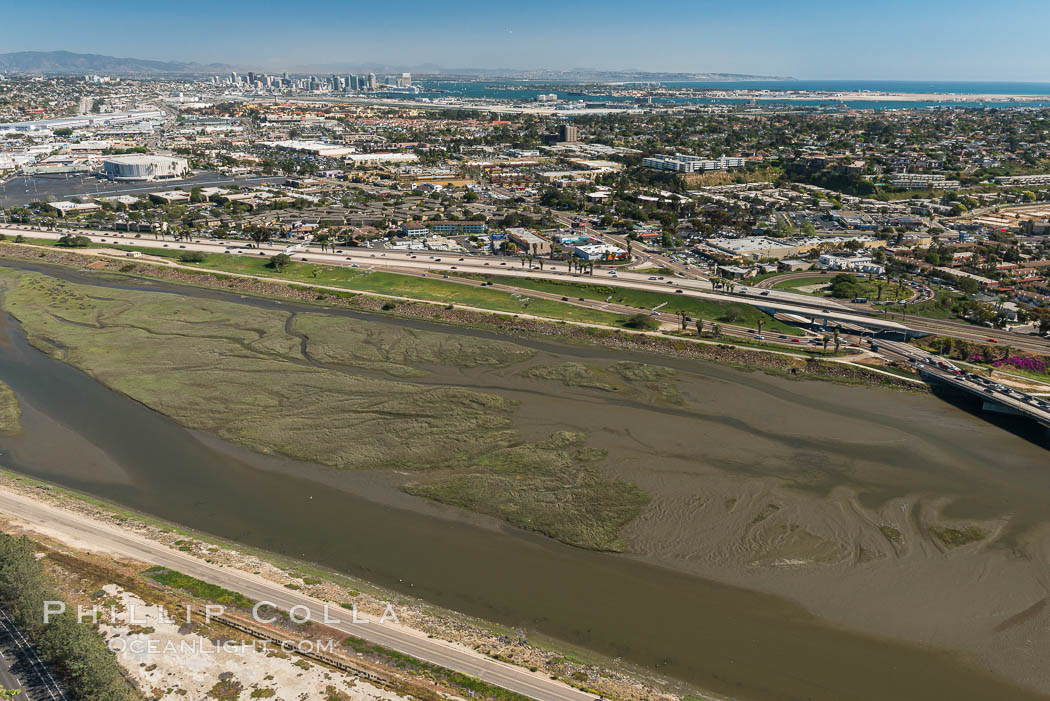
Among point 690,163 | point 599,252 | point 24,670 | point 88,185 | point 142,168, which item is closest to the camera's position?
point 24,670

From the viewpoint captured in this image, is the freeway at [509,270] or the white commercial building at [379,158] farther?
the white commercial building at [379,158]

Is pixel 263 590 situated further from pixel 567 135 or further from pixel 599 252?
pixel 567 135

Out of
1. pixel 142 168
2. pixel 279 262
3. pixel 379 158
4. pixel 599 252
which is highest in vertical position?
pixel 379 158

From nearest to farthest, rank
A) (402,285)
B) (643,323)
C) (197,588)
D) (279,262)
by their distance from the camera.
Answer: (197,588) → (643,323) → (402,285) → (279,262)

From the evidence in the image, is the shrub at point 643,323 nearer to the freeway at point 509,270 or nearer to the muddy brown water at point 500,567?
the freeway at point 509,270

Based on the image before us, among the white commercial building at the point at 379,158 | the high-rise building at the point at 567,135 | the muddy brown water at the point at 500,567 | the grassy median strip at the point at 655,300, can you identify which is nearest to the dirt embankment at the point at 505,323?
the muddy brown water at the point at 500,567

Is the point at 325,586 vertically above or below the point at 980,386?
below

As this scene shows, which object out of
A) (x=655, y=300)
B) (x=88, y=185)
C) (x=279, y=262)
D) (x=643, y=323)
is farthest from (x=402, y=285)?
(x=88, y=185)
